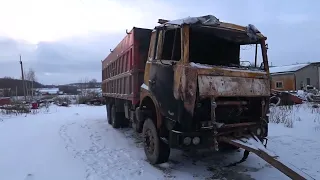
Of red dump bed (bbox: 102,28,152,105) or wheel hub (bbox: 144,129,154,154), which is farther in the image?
red dump bed (bbox: 102,28,152,105)

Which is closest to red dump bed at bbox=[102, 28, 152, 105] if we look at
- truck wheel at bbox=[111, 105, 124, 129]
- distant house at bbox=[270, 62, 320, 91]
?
truck wheel at bbox=[111, 105, 124, 129]

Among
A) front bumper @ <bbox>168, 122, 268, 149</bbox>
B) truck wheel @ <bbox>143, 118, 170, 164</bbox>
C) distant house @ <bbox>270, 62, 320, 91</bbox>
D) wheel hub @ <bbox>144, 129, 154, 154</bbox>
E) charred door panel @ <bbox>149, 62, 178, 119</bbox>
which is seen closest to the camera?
front bumper @ <bbox>168, 122, 268, 149</bbox>

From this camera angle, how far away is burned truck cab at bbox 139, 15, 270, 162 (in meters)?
4.57

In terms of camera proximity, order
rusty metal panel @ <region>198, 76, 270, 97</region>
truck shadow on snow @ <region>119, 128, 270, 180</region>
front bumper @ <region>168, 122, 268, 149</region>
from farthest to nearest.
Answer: truck shadow on snow @ <region>119, 128, 270, 180</region>, front bumper @ <region>168, 122, 268, 149</region>, rusty metal panel @ <region>198, 76, 270, 97</region>

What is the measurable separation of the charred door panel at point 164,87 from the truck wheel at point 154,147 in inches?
27.1

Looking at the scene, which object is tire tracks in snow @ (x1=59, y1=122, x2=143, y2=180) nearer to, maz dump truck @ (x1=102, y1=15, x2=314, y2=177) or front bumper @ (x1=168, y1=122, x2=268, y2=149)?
maz dump truck @ (x1=102, y1=15, x2=314, y2=177)

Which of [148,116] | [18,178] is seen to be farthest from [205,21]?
[18,178]

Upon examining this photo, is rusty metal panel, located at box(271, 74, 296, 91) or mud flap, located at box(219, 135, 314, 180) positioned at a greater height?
rusty metal panel, located at box(271, 74, 296, 91)

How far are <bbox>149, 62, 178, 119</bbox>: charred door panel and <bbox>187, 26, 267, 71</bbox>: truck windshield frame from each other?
1.69 ft

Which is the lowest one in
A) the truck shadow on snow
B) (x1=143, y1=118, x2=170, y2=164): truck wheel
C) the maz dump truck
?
the truck shadow on snow

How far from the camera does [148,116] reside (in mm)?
6152

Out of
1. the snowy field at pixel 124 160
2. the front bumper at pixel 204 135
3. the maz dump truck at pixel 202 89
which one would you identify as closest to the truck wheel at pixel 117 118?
the snowy field at pixel 124 160

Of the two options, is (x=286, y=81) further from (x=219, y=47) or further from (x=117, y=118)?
(x=219, y=47)

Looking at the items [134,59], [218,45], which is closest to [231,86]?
[218,45]
